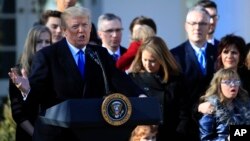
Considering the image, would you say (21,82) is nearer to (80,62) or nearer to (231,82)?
(80,62)

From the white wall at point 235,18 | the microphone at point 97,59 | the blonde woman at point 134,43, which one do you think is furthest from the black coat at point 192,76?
the white wall at point 235,18

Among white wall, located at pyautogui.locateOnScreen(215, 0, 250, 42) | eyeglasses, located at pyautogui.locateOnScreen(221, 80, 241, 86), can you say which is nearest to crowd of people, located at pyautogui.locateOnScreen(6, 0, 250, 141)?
eyeglasses, located at pyautogui.locateOnScreen(221, 80, 241, 86)

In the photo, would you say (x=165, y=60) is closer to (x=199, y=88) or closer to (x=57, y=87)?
(x=199, y=88)

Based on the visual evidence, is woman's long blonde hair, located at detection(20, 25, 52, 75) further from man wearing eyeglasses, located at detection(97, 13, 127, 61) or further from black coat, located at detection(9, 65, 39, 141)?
man wearing eyeglasses, located at detection(97, 13, 127, 61)

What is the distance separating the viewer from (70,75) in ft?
19.7

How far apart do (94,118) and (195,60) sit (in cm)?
283

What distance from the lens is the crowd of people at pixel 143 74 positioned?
604 cm

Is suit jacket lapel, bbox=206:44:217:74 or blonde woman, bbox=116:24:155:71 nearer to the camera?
blonde woman, bbox=116:24:155:71

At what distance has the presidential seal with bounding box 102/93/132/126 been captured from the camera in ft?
18.1

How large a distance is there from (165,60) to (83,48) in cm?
175

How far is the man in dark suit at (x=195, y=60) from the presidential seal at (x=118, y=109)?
2.24 meters

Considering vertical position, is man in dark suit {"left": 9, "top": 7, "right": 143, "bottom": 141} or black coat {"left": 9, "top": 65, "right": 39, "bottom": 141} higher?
man in dark suit {"left": 9, "top": 7, "right": 143, "bottom": 141}

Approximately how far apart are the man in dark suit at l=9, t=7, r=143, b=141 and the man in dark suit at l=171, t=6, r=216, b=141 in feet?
5.63

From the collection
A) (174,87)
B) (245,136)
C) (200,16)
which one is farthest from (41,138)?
(200,16)
